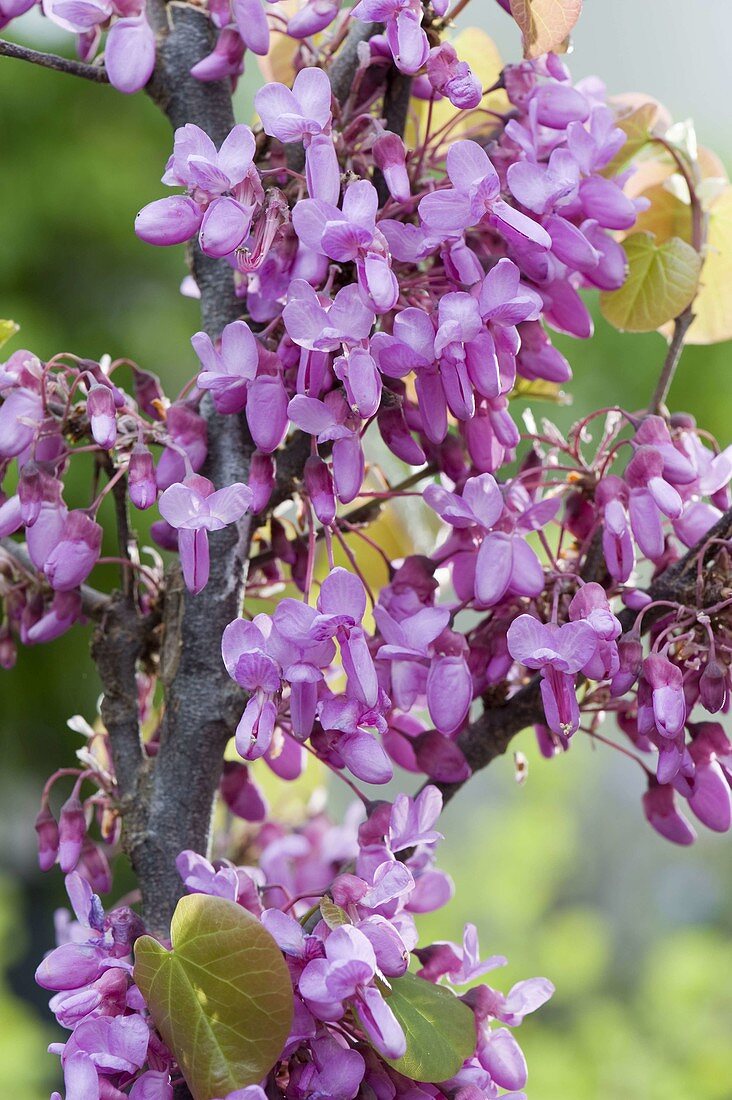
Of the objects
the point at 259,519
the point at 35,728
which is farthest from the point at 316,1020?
the point at 35,728

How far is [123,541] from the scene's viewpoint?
21.2 inches

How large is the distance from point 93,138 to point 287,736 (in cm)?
390

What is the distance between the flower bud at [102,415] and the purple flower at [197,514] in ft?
0.12

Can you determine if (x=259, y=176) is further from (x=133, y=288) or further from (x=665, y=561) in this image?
(x=133, y=288)

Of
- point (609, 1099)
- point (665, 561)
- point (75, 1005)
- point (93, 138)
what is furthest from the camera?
point (93, 138)

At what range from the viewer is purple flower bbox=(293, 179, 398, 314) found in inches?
15.8

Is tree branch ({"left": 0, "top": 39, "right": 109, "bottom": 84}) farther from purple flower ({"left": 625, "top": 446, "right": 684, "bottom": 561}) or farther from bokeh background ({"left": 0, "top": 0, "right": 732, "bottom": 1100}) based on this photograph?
bokeh background ({"left": 0, "top": 0, "right": 732, "bottom": 1100})

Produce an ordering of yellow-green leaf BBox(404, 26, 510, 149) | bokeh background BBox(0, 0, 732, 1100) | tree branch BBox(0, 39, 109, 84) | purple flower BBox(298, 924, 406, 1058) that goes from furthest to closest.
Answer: bokeh background BBox(0, 0, 732, 1100) < yellow-green leaf BBox(404, 26, 510, 149) < tree branch BBox(0, 39, 109, 84) < purple flower BBox(298, 924, 406, 1058)

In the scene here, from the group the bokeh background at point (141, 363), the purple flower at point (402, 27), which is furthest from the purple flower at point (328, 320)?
the bokeh background at point (141, 363)

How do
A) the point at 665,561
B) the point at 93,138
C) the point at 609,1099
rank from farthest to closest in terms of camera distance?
the point at 93,138 → the point at 609,1099 → the point at 665,561

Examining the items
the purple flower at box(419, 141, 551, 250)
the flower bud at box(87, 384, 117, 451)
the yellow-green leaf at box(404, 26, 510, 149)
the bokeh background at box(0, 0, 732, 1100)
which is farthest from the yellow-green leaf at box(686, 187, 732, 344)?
the bokeh background at box(0, 0, 732, 1100)

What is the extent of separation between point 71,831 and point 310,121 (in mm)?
329

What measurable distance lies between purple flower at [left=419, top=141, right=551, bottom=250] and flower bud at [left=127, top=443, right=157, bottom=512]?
146 millimetres

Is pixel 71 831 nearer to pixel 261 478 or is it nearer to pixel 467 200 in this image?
pixel 261 478
